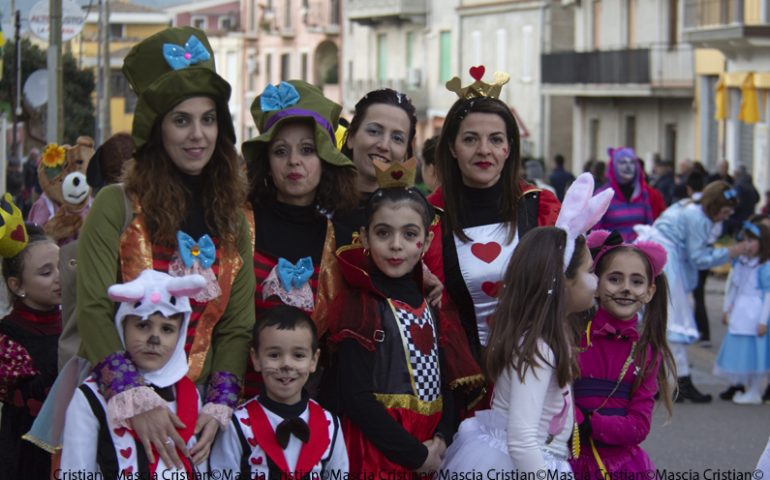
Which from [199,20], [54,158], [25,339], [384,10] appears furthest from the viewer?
[199,20]

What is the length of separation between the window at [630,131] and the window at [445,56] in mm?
11438

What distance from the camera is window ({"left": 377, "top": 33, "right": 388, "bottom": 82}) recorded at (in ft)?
187

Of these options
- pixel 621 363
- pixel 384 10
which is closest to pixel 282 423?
pixel 621 363

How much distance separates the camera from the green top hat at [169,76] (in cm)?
510

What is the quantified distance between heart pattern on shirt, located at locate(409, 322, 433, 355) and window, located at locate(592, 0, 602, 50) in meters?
36.3

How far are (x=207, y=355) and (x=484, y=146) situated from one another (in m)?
1.48

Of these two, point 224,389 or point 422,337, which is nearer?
point 224,389

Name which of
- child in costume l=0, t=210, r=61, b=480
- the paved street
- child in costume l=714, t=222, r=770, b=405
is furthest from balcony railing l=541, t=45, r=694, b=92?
child in costume l=0, t=210, r=61, b=480

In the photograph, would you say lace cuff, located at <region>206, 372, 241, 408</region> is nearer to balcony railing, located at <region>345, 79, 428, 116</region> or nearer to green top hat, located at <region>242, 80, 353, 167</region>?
green top hat, located at <region>242, 80, 353, 167</region>

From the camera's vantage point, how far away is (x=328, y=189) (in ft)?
18.3

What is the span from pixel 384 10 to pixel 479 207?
162 feet

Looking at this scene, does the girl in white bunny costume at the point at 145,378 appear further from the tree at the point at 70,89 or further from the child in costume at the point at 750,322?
the tree at the point at 70,89

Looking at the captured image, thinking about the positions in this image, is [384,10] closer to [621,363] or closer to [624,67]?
[624,67]

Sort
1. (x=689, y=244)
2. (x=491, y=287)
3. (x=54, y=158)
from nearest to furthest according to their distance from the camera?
(x=491, y=287), (x=54, y=158), (x=689, y=244)
